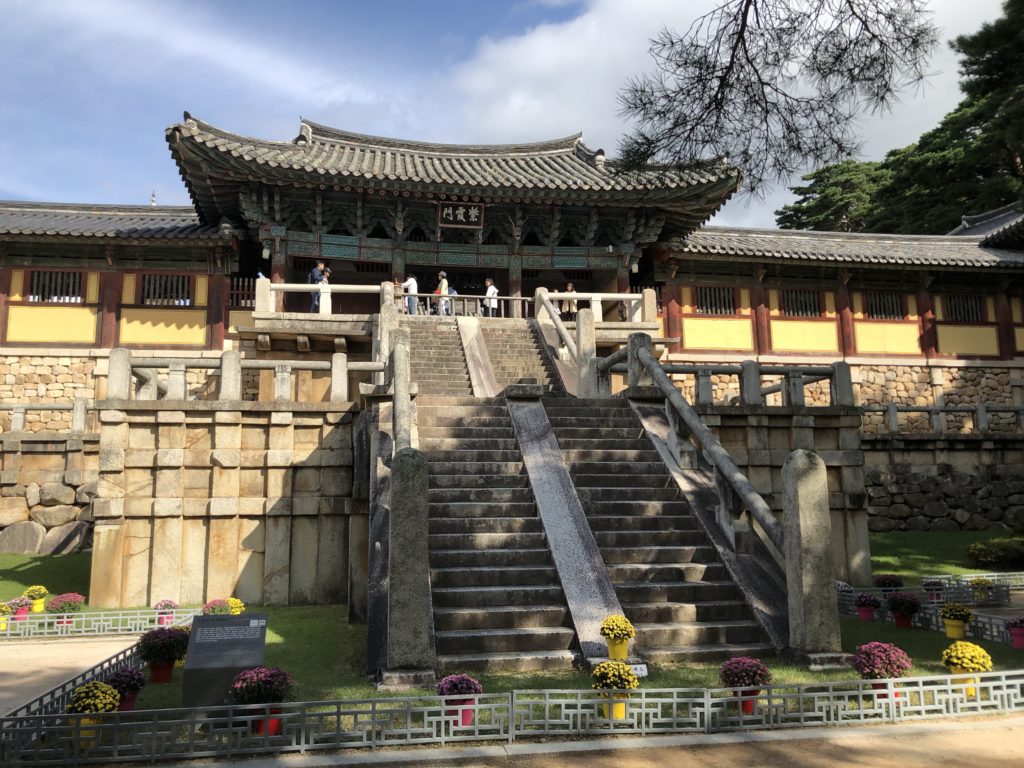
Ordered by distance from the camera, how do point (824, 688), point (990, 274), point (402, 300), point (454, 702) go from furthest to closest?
1. point (990, 274)
2. point (402, 300)
3. point (824, 688)
4. point (454, 702)

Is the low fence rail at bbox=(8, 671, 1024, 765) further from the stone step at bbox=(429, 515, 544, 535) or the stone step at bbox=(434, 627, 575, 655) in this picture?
the stone step at bbox=(429, 515, 544, 535)

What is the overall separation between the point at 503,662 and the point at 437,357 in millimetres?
8794

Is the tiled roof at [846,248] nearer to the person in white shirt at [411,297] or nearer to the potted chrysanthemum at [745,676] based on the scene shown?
the person in white shirt at [411,297]

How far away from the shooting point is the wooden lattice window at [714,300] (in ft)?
72.0

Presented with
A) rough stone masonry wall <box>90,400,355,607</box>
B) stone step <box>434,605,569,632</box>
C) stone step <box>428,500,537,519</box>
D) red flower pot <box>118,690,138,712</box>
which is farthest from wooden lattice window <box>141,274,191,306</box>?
red flower pot <box>118,690,138,712</box>

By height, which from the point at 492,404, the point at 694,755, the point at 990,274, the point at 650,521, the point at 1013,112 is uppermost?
the point at 990,274

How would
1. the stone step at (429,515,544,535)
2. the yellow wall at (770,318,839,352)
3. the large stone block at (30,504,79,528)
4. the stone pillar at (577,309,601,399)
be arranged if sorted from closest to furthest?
the stone step at (429,515,544,535)
the stone pillar at (577,309,601,399)
the large stone block at (30,504,79,528)
the yellow wall at (770,318,839,352)

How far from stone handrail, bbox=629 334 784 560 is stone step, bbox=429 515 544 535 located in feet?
7.73

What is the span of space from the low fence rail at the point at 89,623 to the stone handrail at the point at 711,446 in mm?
6685

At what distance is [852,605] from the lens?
10.3 metres

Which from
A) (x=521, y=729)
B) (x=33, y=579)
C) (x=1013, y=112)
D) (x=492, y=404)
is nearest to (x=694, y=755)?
(x=521, y=729)

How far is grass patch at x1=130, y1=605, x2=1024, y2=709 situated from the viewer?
655 centimetres

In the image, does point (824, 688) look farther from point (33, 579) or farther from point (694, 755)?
point (33, 579)

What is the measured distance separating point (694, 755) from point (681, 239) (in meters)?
17.4
